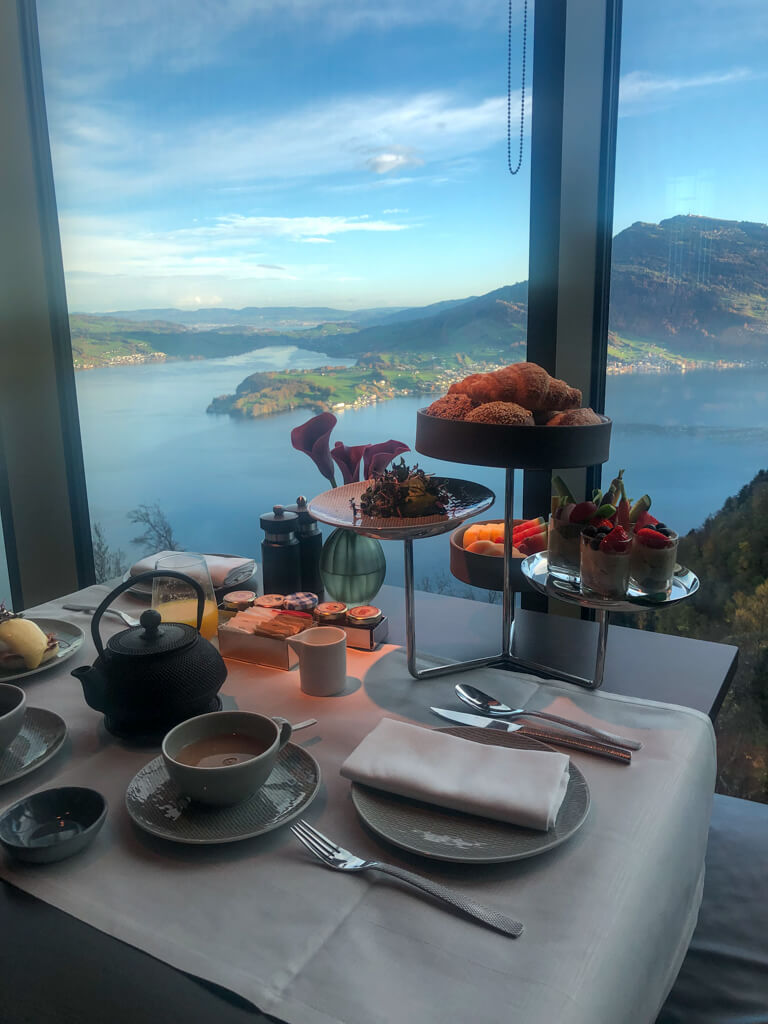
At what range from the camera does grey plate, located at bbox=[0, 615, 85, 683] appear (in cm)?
106

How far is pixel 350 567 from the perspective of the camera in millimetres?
1325

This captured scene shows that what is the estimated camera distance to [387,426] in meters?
2.28

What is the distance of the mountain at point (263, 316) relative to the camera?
2297 mm

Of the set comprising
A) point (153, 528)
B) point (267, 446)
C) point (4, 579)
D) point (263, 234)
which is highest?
point (263, 234)

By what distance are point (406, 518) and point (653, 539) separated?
333 mm

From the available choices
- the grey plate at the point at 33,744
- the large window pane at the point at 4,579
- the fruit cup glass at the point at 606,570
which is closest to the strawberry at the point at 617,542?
the fruit cup glass at the point at 606,570

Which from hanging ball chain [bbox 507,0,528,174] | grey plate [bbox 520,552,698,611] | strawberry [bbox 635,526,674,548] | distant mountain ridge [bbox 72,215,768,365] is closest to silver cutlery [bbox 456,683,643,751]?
grey plate [bbox 520,552,698,611]

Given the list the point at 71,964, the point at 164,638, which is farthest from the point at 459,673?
the point at 71,964

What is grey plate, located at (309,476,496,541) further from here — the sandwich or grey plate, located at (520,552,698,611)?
the sandwich

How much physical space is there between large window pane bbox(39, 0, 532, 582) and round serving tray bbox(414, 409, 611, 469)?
102 cm

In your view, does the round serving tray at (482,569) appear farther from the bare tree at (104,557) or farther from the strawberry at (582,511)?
the bare tree at (104,557)

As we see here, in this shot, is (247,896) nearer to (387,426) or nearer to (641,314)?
(641,314)

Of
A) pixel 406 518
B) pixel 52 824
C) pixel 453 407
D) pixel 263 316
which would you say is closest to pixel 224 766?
pixel 52 824

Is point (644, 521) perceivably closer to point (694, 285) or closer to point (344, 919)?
point (344, 919)
